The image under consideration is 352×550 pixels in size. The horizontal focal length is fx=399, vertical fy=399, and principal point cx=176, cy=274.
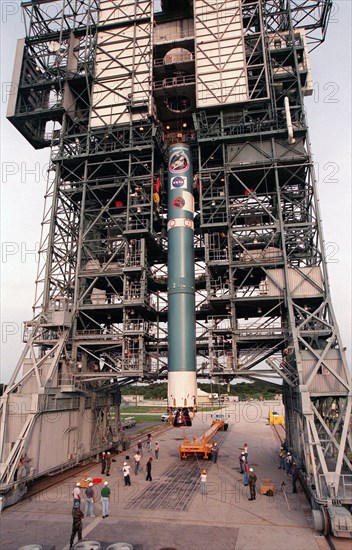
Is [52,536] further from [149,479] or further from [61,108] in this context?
[61,108]

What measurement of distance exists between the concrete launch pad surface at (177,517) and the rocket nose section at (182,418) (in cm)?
346

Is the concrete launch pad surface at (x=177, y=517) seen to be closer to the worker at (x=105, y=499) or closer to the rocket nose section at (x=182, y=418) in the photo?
the worker at (x=105, y=499)

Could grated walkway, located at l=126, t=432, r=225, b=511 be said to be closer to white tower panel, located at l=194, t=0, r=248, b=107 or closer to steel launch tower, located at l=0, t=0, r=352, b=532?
steel launch tower, located at l=0, t=0, r=352, b=532

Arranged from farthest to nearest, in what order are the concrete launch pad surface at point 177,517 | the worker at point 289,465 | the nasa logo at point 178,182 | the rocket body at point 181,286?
the nasa logo at point 178,182 < the rocket body at point 181,286 < the worker at point 289,465 < the concrete launch pad surface at point 177,517

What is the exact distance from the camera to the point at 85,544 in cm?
1306

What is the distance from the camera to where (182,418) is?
1022 inches

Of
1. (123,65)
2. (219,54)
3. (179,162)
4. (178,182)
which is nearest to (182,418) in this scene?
(178,182)

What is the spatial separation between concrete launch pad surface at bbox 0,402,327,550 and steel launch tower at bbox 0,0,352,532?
4.27 m

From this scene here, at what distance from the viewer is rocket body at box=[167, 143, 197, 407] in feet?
88.0

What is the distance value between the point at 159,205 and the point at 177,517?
83.5 feet

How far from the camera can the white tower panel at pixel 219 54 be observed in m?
33.8

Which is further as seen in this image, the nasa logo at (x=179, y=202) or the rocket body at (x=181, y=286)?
the nasa logo at (x=179, y=202)

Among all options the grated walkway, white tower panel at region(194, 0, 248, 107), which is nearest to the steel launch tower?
white tower panel at region(194, 0, 248, 107)

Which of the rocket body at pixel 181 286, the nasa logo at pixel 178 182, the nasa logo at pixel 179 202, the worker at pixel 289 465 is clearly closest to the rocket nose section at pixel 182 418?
the rocket body at pixel 181 286
